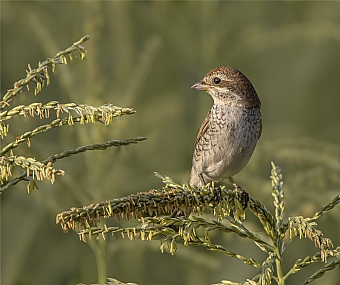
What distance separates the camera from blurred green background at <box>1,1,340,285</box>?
14.3 ft

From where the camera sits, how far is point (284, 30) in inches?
221

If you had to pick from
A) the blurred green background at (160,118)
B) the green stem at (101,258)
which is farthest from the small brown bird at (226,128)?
the green stem at (101,258)

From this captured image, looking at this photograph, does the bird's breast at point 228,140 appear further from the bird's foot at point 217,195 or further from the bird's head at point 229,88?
the bird's foot at point 217,195

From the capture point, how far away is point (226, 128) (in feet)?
15.3

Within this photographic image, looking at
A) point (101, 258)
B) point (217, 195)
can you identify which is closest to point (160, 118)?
point (101, 258)

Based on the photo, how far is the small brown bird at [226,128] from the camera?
4641 millimetres

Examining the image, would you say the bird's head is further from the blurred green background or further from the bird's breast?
the blurred green background

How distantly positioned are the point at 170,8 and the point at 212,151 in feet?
5.44

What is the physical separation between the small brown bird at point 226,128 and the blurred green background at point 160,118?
5.9 inches

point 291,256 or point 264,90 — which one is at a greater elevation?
point 264,90

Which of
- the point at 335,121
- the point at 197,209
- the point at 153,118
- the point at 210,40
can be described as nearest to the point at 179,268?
the point at 153,118

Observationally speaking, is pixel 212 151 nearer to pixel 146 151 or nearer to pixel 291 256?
pixel 146 151

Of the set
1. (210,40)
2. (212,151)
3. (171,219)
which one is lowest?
(171,219)

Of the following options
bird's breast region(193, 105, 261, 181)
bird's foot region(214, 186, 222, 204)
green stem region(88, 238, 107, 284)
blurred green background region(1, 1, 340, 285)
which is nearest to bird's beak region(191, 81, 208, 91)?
bird's breast region(193, 105, 261, 181)
